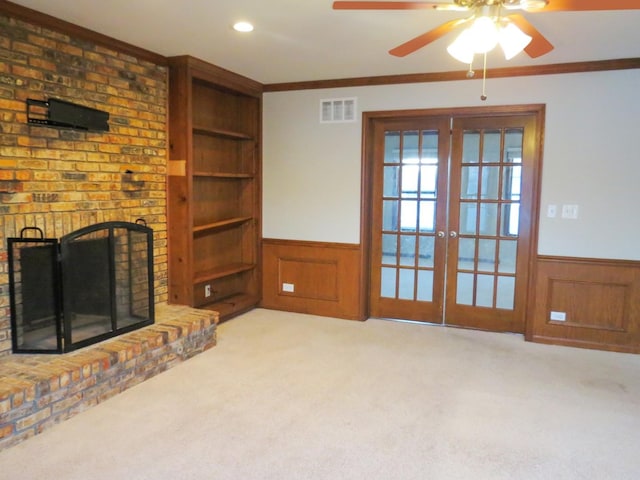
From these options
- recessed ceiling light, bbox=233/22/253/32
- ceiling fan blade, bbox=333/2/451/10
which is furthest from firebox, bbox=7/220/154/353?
ceiling fan blade, bbox=333/2/451/10

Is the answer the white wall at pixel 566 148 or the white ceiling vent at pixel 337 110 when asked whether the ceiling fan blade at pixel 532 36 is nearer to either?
the white wall at pixel 566 148

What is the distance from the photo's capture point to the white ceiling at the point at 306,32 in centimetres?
295

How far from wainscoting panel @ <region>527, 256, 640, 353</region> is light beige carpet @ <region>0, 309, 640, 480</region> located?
0.16 meters

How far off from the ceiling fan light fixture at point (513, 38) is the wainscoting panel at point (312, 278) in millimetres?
2704

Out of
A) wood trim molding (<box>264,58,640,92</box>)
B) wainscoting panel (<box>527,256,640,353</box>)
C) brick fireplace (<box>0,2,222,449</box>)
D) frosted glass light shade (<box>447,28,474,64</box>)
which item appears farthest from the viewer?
wainscoting panel (<box>527,256,640,353</box>)

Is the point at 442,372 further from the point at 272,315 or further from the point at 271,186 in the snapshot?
the point at 271,186

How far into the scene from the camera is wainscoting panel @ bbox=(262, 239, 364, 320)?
4973 millimetres

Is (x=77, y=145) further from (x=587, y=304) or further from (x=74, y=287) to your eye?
(x=587, y=304)

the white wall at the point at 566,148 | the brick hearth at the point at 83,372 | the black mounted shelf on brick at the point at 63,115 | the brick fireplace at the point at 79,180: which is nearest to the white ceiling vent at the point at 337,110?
the white wall at the point at 566,148

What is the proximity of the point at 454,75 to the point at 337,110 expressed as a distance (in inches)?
44.3

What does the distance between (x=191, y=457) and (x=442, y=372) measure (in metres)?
1.90

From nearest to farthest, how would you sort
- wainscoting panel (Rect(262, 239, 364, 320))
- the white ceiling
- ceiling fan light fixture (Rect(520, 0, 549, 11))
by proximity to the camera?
ceiling fan light fixture (Rect(520, 0, 549, 11))
the white ceiling
wainscoting panel (Rect(262, 239, 364, 320))

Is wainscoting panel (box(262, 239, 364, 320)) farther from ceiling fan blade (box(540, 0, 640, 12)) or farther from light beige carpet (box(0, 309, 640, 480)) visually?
ceiling fan blade (box(540, 0, 640, 12))

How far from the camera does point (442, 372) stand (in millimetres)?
3631
